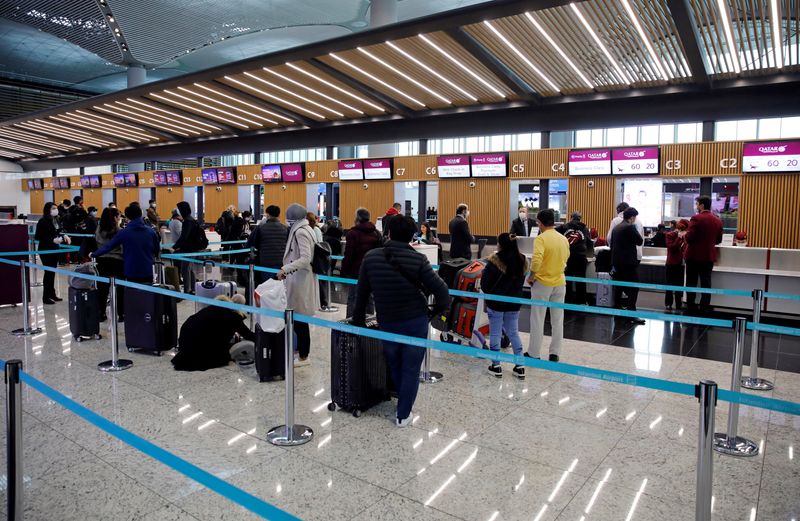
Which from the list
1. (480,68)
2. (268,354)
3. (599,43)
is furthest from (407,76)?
(268,354)

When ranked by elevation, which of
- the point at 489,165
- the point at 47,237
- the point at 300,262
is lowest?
the point at 300,262

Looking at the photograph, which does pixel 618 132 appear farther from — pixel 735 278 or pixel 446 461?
pixel 446 461

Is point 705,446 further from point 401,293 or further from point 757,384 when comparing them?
point 757,384

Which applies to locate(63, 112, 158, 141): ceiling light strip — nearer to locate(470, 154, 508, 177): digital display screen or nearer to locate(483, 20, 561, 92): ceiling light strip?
locate(470, 154, 508, 177): digital display screen

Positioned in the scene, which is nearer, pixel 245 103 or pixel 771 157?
pixel 771 157

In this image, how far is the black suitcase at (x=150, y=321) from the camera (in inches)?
237

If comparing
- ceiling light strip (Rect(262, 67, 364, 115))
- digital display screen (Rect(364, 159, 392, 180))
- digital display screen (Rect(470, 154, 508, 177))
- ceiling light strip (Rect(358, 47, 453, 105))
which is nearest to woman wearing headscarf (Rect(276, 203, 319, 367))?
ceiling light strip (Rect(358, 47, 453, 105))

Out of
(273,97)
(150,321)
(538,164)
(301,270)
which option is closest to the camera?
(301,270)

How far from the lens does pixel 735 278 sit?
9.22 m

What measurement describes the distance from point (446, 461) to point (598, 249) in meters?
7.90

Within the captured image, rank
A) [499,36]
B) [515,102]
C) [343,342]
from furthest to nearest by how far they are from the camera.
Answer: [515,102] → [499,36] → [343,342]

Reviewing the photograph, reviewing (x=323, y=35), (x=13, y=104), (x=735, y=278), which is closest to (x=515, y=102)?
(x=735, y=278)

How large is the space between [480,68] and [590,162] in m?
4.00

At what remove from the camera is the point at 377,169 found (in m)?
16.6
